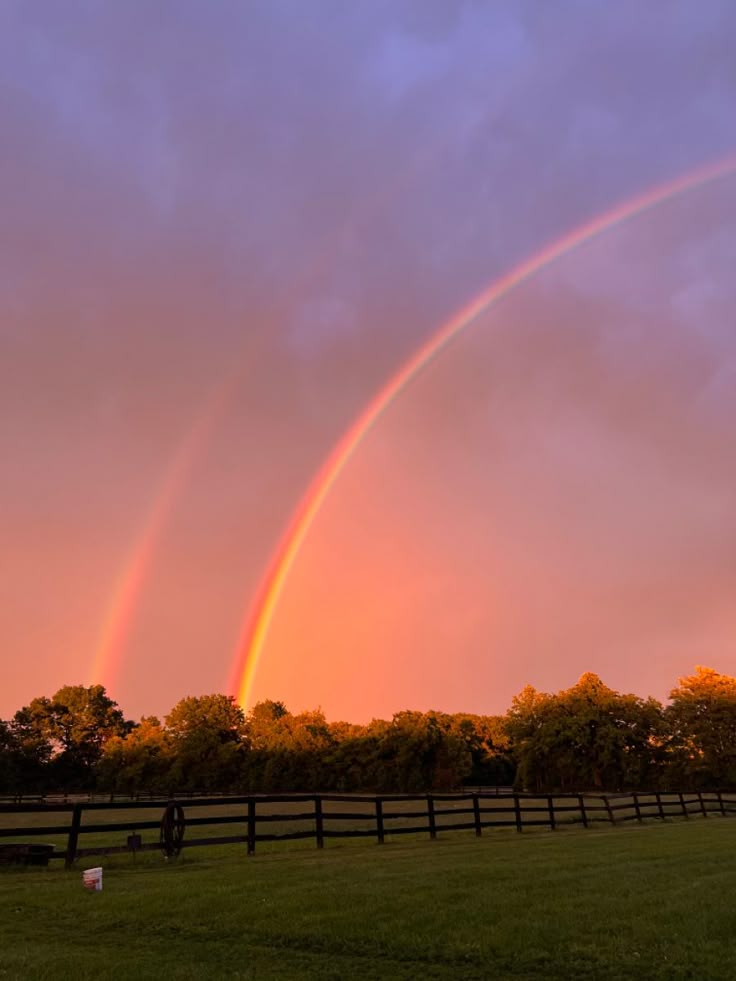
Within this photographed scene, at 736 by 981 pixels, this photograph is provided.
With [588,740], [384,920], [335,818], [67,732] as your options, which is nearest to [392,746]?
[588,740]

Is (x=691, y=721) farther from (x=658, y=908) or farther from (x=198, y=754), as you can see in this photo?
(x=658, y=908)

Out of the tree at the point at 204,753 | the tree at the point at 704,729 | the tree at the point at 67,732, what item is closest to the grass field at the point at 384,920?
the tree at the point at 704,729

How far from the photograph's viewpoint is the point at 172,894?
11656 millimetres

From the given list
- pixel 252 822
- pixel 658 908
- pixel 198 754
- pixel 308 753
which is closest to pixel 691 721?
pixel 308 753

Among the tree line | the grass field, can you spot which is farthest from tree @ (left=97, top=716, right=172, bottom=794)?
the grass field

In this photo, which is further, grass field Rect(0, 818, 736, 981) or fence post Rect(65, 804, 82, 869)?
fence post Rect(65, 804, 82, 869)

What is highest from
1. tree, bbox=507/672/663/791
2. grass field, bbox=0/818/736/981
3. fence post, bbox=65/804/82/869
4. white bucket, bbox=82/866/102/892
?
tree, bbox=507/672/663/791

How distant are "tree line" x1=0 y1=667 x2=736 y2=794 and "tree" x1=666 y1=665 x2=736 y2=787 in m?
0.11

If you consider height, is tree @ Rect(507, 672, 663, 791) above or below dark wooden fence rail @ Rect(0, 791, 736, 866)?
above

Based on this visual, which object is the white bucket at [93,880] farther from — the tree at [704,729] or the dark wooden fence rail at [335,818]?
the tree at [704,729]

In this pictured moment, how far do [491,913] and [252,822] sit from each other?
33.9 feet

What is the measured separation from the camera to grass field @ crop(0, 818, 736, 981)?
24.8ft

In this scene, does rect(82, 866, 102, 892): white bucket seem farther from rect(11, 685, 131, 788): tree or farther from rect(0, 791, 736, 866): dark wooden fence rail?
rect(11, 685, 131, 788): tree

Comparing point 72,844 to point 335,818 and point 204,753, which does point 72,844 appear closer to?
point 335,818
